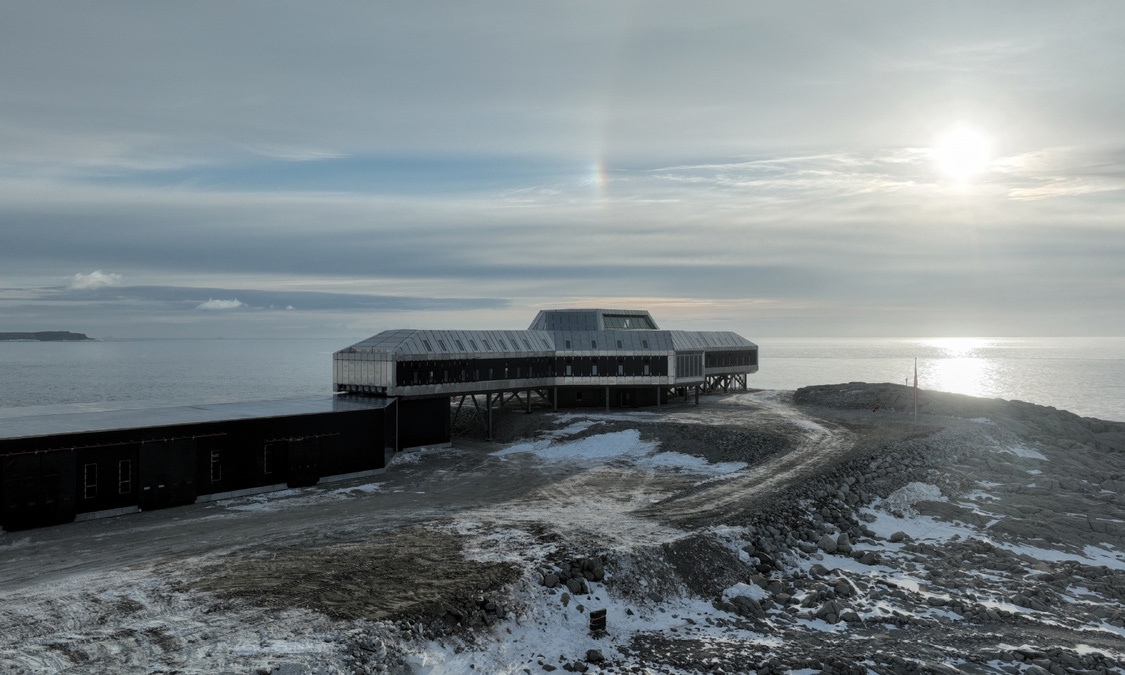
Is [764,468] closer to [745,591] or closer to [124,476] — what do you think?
[745,591]

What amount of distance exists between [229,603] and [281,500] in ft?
55.8

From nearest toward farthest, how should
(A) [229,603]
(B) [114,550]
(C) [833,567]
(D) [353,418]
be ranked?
(A) [229,603] → (B) [114,550] → (C) [833,567] → (D) [353,418]

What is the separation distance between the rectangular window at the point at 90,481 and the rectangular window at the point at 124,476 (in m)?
1.00

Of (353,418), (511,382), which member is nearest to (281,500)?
(353,418)

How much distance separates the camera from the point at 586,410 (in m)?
68.2

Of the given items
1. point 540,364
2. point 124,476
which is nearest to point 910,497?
point 540,364

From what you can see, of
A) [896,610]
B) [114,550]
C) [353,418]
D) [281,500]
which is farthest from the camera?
[353,418]

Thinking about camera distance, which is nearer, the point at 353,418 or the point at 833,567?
the point at 833,567

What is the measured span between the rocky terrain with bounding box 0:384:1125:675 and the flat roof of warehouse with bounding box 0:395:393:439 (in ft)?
16.4

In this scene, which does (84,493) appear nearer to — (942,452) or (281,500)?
(281,500)

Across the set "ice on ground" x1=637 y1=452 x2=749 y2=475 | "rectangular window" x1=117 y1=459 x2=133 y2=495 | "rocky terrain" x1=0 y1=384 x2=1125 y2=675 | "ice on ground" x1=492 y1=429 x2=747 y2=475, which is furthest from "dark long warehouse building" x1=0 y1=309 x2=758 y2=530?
"ice on ground" x1=637 y1=452 x2=749 y2=475

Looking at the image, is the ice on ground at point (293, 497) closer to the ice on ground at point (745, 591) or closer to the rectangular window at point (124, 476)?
the rectangular window at point (124, 476)

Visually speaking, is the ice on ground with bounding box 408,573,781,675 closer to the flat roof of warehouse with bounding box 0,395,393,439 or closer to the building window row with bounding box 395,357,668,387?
the flat roof of warehouse with bounding box 0,395,393,439

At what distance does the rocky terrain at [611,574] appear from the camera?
20.4m
